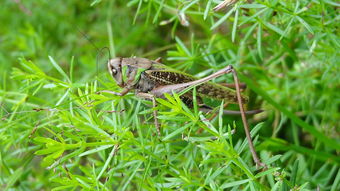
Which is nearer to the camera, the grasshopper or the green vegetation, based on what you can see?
the green vegetation

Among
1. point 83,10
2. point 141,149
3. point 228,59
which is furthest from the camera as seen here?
point 83,10

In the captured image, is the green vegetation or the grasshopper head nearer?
the green vegetation

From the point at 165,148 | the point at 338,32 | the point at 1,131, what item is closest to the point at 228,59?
the point at 338,32

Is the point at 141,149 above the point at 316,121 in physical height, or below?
above

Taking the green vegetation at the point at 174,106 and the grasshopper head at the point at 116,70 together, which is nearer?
the green vegetation at the point at 174,106

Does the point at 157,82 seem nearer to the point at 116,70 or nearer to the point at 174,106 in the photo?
the point at 116,70

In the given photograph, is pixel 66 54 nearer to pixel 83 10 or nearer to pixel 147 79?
pixel 83 10
